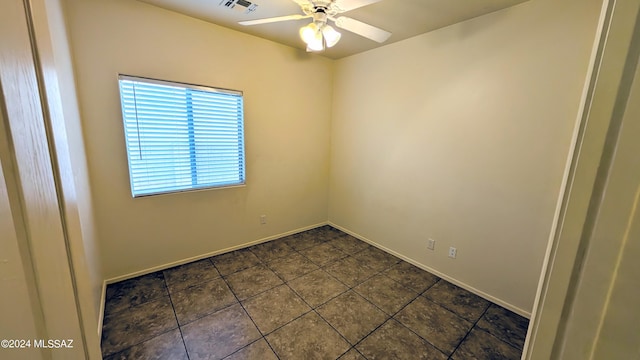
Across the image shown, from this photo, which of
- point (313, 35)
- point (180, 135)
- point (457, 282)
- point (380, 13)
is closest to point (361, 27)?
point (313, 35)

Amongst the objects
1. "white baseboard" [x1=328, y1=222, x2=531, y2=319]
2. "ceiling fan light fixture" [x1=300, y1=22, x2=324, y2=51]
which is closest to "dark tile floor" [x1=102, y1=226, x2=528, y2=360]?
"white baseboard" [x1=328, y1=222, x2=531, y2=319]

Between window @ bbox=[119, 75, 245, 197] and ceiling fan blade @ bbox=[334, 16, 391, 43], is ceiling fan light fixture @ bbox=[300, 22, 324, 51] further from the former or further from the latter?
window @ bbox=[119, 75, 245, 197]

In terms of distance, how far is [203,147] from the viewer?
8.55 feet

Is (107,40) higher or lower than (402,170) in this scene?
higher

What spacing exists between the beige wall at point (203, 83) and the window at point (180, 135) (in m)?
0.10

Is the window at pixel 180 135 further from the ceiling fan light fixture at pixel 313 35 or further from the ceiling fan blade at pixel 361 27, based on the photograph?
the ceiling fan blade at pixel 361 27

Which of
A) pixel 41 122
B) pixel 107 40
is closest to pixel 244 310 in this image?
pixel 41 122

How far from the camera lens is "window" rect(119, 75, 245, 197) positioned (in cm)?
218

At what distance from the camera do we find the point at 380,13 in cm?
210

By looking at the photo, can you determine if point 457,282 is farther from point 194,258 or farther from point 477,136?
point 194,258

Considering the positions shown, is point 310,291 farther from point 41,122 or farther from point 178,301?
point 41,122

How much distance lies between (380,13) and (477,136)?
4.77ft

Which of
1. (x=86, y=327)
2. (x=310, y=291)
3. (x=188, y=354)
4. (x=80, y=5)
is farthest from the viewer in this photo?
(x=310, y=291)

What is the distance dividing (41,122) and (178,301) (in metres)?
2.11
